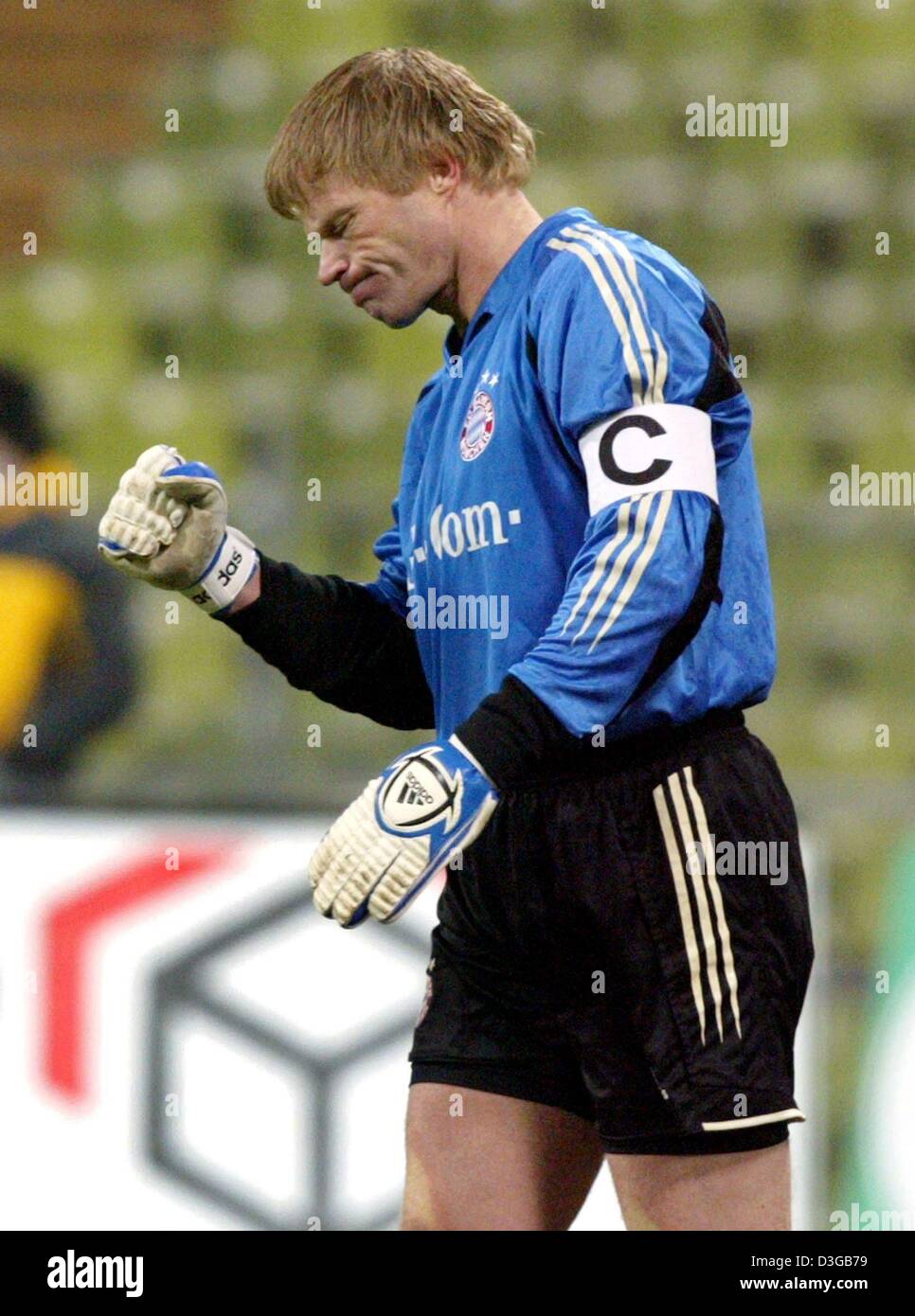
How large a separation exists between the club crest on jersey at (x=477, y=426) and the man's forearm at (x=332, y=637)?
1.22ft

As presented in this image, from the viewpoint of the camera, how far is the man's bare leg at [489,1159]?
85.6 inches

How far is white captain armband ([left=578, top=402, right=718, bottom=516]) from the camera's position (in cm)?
191

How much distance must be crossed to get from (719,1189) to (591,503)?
2.21 feet

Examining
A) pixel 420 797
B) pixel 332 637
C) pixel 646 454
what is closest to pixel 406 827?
pixel 420 797

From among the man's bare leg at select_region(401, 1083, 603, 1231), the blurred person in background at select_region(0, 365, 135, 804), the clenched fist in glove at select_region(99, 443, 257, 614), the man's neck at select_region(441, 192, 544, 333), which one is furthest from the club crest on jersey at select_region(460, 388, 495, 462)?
the blurred person in background at select_region(0, 365, 135, 804)

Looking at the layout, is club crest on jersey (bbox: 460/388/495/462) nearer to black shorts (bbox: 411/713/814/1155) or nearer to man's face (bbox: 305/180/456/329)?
man's face (bbox: 305/180/456/329)

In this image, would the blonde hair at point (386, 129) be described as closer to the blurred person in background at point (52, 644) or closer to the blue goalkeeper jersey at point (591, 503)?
the blue goalkeeper jersey at point (591, 503)

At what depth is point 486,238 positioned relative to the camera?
7.14 feet

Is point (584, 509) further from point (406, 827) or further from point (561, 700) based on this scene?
point (406, 827)

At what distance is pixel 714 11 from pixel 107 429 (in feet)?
6.85
